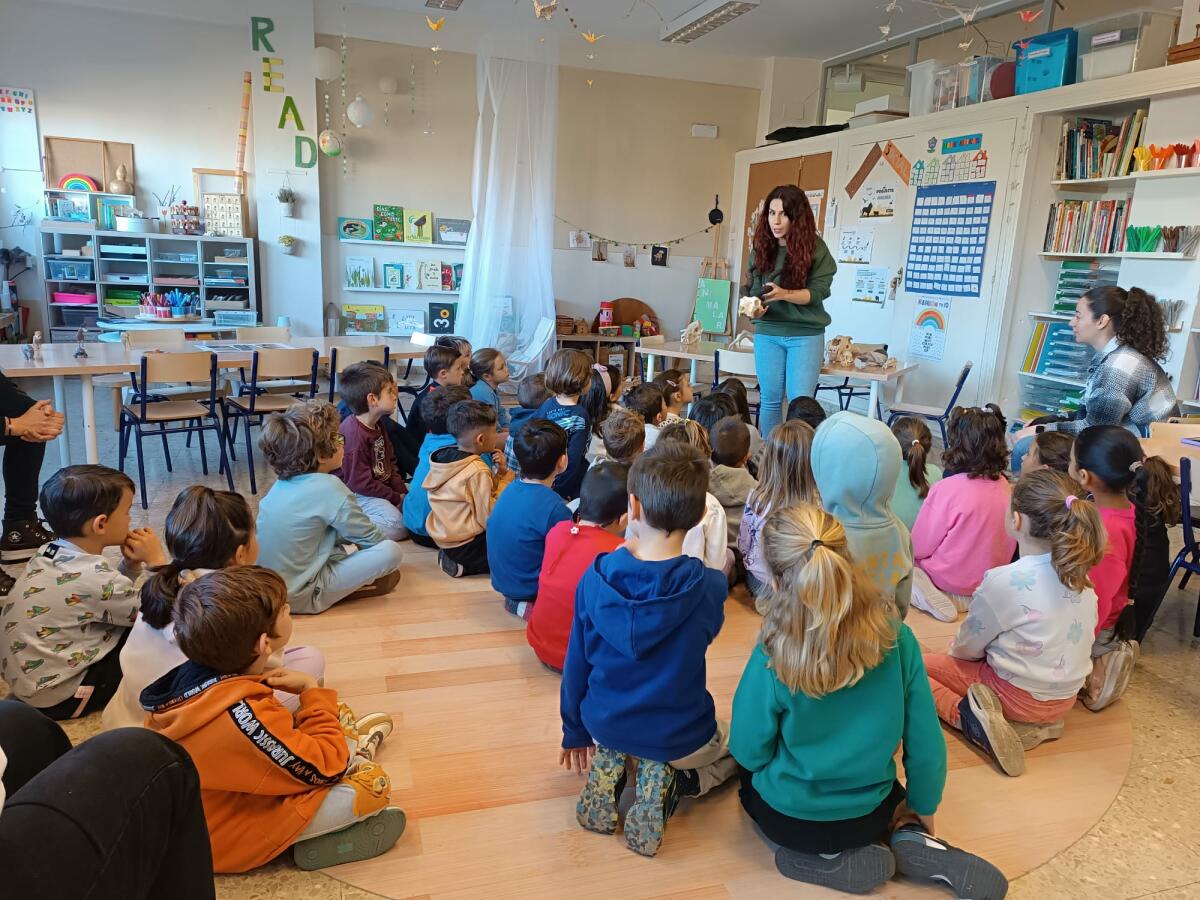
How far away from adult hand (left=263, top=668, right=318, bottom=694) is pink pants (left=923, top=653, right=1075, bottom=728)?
1.48m

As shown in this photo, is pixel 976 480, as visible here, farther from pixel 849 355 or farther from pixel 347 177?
pixel 347 177

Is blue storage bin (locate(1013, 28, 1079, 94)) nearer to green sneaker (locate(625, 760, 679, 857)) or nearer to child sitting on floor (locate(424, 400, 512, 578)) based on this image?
child sitting on floor (locate(424, 400, 512, 578))

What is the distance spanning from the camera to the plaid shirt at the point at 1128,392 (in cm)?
330

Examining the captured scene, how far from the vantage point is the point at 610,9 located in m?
6.85

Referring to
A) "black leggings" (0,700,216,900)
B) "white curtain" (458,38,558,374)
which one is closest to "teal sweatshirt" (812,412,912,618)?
"black leggings" (0,700,216,900)

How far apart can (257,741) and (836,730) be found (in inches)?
41.6

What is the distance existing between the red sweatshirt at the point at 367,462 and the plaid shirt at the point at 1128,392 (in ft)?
9.41

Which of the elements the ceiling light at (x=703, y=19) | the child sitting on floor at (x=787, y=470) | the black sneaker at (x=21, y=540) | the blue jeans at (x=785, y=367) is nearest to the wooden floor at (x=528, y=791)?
the child sitting on floor at (x=787, y=470)

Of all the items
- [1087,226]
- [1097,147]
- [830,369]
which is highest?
[1097,147]

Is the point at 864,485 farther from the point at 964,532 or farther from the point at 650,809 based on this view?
the point at 964,532

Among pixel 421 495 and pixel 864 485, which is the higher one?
pixel 864 485

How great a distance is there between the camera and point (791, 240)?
3.99 meters

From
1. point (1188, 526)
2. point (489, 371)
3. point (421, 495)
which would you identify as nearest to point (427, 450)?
point (421, 495)

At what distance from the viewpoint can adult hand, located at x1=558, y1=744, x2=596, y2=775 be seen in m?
1.86
